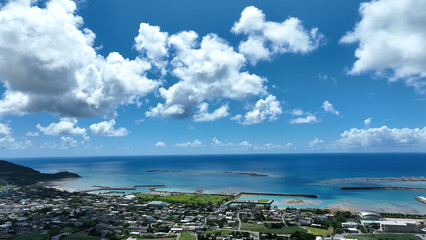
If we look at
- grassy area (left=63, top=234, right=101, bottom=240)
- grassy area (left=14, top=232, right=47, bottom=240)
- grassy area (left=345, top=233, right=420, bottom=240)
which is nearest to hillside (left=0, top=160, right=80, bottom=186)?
grassy area (left=14, top=232, right=47, bottom=240)

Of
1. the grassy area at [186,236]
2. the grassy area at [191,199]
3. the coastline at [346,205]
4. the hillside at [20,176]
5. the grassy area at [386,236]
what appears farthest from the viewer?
the hillside at [20,176]

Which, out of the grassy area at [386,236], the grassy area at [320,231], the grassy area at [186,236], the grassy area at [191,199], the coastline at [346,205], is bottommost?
the coastline at [346,205]

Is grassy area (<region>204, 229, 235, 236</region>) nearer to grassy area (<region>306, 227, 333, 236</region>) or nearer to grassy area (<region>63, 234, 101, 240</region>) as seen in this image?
grassy area (<region>306, 227, 333, 236</region>)

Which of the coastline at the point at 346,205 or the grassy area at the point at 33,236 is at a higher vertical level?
the grassy area at the point at 33,236

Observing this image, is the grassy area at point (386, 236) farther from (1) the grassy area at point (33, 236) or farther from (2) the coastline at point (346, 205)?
(1) the grassy area at point (33, 236)

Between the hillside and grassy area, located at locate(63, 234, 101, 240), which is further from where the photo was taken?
the hillside

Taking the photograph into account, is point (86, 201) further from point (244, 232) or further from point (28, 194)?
point (244, 232)

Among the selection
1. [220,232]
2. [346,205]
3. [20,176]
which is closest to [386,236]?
[220,232]

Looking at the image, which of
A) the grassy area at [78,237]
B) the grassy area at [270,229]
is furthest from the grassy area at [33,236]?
the grassy area at [270,229]

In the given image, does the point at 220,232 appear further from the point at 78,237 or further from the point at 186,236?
the point at 78,237
